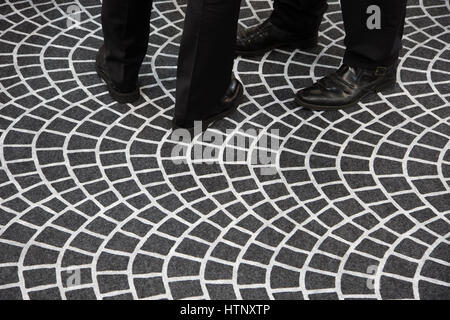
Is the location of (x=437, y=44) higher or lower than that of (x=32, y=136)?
higher

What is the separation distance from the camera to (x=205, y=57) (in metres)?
1.45

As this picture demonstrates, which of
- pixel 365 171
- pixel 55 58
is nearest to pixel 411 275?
pixel 365 171

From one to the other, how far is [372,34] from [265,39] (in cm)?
34

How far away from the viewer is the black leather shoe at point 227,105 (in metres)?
1.56

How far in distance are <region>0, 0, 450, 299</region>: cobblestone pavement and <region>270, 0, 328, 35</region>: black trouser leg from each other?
78mm

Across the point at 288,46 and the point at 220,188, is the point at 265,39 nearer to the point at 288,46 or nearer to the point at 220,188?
the point at 288,46

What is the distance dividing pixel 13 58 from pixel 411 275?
1196 millimetres

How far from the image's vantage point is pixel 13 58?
1772 mm

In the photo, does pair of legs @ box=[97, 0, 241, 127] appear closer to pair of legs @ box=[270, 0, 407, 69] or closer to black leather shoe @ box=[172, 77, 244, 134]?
black leather shoe @ box=[172, 77, 244, 134]

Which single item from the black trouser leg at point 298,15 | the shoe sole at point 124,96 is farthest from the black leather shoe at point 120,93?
the black trouser leg at point 298,15

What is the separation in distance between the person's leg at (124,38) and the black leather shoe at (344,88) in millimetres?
425

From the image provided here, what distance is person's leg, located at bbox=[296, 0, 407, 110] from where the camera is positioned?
61.5 inches

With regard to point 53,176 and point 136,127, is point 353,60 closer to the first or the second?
point 136,127

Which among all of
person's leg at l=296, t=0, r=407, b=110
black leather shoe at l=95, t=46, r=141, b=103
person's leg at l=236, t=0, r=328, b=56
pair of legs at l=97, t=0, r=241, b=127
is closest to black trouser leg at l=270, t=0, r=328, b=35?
person's leg at l=236, t=0, r=328, b=56
